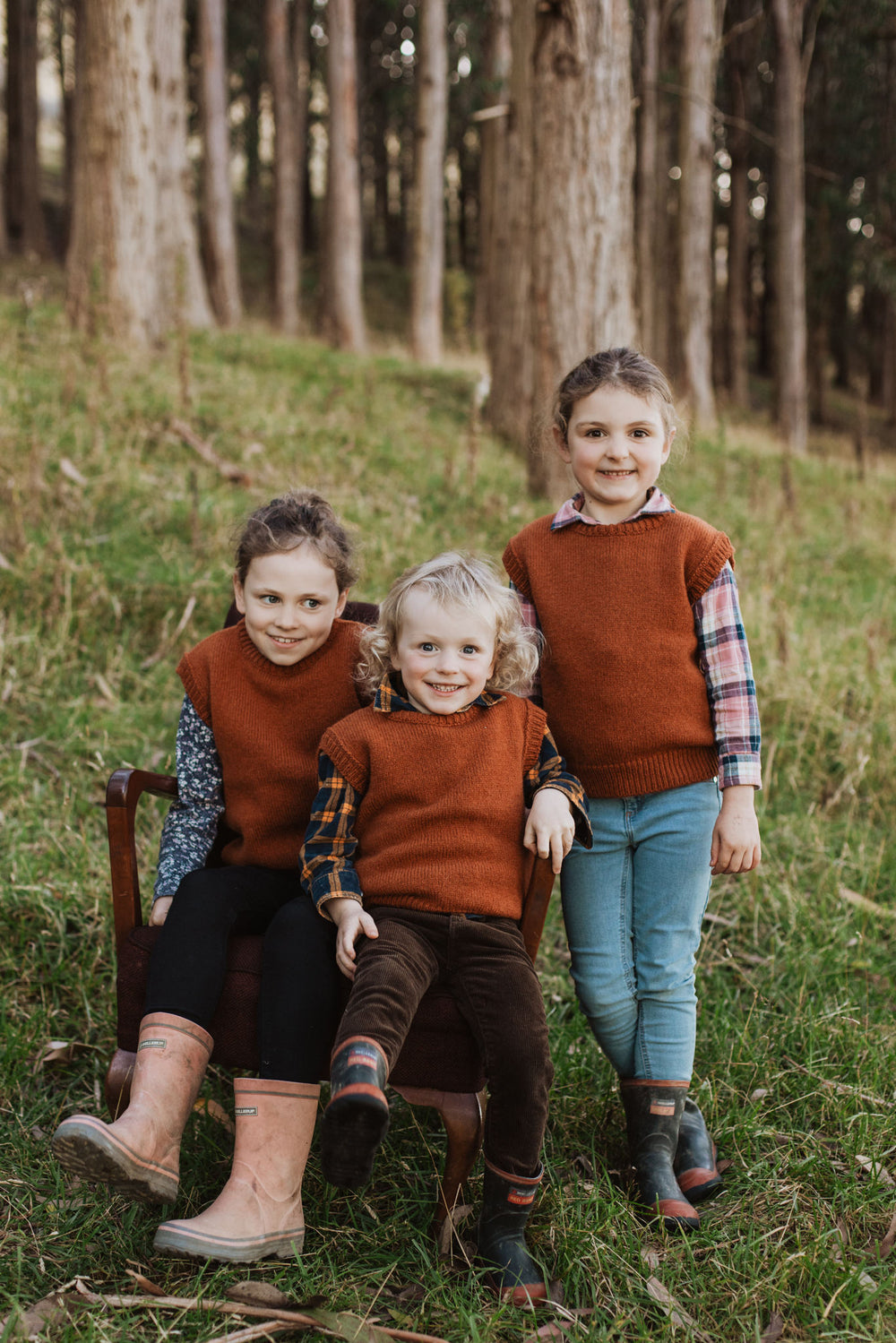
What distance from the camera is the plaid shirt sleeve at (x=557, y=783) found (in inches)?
98.7

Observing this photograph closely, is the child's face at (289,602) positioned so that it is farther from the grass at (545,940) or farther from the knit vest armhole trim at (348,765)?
the grass at (545,940)

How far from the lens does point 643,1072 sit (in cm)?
263

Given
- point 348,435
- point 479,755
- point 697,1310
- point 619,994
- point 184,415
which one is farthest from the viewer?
point 348,435

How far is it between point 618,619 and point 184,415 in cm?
486

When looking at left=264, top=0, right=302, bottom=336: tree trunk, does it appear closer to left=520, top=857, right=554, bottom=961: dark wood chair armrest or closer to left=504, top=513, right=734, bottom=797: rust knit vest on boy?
left=504, top=513, right=734, bottom=797: rust knit vest on boy

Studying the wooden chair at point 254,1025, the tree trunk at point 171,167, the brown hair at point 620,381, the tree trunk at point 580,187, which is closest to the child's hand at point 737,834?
the wooden chair at point 254,1025

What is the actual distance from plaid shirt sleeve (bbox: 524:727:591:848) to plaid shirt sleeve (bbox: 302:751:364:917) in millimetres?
420

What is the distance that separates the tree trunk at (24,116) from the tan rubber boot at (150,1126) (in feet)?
66.1

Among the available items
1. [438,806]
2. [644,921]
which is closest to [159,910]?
[438,806]

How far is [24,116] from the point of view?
20.0 m

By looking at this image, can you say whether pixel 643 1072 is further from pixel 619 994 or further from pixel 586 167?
pixel 586 167

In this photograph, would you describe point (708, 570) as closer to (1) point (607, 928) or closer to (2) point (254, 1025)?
(1) point (607, 928)

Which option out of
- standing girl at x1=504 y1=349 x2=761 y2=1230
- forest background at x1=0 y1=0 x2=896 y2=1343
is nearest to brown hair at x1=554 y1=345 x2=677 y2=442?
standing girl at x1=504 y1=349 x2=761 y2=1230

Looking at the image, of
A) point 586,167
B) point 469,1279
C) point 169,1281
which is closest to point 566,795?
point 469,1279
